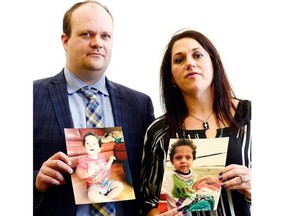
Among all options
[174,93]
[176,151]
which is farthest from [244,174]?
[174,93]

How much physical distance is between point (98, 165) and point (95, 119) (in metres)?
0.14

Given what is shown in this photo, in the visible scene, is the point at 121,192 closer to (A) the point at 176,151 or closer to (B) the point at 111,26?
(A) the point at 176,151

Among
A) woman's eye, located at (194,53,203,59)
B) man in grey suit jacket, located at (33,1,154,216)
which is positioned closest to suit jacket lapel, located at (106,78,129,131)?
man in grey suit jacket, located at (33,1,154,216)

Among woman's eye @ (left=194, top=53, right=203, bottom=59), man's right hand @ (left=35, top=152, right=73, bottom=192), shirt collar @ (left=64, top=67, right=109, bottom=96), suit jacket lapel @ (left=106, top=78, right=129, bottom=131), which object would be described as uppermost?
woman's eye @ (left=194, top=53, right=203, bottom=59)

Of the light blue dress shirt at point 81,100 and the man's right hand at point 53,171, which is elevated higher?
the light blue dress shirt at point 81,100

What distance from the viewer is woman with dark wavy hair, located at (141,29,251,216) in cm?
132

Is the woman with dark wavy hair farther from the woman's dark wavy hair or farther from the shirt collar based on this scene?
the shirt collar

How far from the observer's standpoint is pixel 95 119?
130 centimetres

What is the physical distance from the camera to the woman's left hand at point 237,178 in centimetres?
129

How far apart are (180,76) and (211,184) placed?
334 millimetres

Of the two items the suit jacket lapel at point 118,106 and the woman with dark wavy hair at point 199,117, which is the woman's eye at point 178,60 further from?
the suit jacket lapel at point 118,106

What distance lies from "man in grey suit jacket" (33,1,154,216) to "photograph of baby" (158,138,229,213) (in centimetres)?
10

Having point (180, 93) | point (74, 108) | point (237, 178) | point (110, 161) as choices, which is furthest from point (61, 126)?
point (237, 178)

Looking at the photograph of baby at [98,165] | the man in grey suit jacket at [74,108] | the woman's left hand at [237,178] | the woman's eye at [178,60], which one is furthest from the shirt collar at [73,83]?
the woman's left hand at [237,178]
